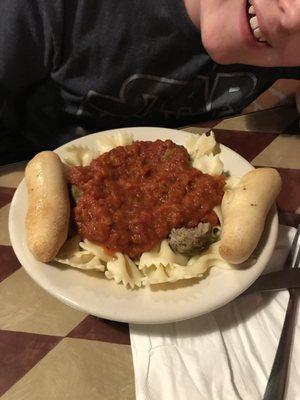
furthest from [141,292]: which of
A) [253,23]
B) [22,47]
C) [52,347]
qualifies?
[22,47]

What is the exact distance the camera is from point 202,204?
2.99ft

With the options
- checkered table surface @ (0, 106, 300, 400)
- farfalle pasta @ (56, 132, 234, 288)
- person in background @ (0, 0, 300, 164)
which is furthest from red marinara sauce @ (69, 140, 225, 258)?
person in background @ (0, 0, 300, 164)

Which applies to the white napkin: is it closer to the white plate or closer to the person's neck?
the white plate

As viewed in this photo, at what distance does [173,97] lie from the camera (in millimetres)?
1359

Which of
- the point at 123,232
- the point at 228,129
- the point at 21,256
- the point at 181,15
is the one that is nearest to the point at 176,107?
the point at 228,129

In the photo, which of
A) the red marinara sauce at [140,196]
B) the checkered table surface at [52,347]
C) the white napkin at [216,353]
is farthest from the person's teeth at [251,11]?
the white napkin at [216,353]

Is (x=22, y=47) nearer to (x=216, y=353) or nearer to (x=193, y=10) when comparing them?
(x=193, y=10)

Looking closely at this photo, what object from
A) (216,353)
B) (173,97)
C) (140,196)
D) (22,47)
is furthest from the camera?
(173,97)

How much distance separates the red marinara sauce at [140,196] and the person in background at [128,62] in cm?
28

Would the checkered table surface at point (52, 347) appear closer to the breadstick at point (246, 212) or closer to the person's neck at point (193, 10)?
the breadstick at point (246, 212)

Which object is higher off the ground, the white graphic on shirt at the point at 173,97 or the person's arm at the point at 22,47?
the person's arm at the point at 22,47

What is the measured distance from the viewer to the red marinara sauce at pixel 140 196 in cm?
87

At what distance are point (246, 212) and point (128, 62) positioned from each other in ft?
1.99

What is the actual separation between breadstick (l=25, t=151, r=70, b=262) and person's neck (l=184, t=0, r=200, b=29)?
524 mm
